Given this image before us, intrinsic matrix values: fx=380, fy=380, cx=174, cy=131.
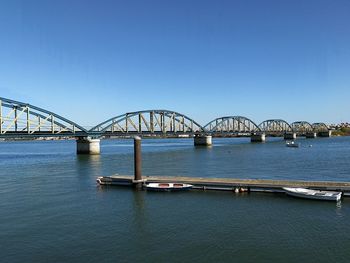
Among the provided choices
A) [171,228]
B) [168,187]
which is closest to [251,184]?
[168,187]

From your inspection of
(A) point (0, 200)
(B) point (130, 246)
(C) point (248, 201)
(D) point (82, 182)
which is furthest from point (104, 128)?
(B) point (130, 246)

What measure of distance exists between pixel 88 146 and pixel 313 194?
346 feet

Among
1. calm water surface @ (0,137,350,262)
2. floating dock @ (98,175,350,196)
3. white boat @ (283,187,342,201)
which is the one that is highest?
floating dock @ (98,175,350,196)

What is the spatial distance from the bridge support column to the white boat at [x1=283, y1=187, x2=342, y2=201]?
101 m

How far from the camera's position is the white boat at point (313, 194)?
118 feet

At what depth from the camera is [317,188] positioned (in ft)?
130

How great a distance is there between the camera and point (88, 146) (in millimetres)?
133000

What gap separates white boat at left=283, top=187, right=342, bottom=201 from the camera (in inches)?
1415

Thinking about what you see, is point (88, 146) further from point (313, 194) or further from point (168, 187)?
point (313, 194)

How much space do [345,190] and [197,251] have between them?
2104 cm

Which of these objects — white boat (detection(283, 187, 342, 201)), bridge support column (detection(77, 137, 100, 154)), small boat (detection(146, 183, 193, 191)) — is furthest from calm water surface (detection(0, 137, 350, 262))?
bridge support column (detection(77, 137, 100, 154))

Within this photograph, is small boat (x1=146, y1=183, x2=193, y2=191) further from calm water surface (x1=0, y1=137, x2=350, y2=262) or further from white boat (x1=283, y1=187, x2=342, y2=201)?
white boat (x1=283, y1=187, x2=342, y2=201)

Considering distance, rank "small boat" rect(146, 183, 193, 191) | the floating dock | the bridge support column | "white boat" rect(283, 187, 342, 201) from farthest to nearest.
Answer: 1. the bridge support column
2. "small boat" rect(146, 183, 193, 191)
3. the floating dock
4. "white boat" rect(283, 187, 342, 201)

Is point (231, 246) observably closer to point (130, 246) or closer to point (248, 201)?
point (130, 246)
